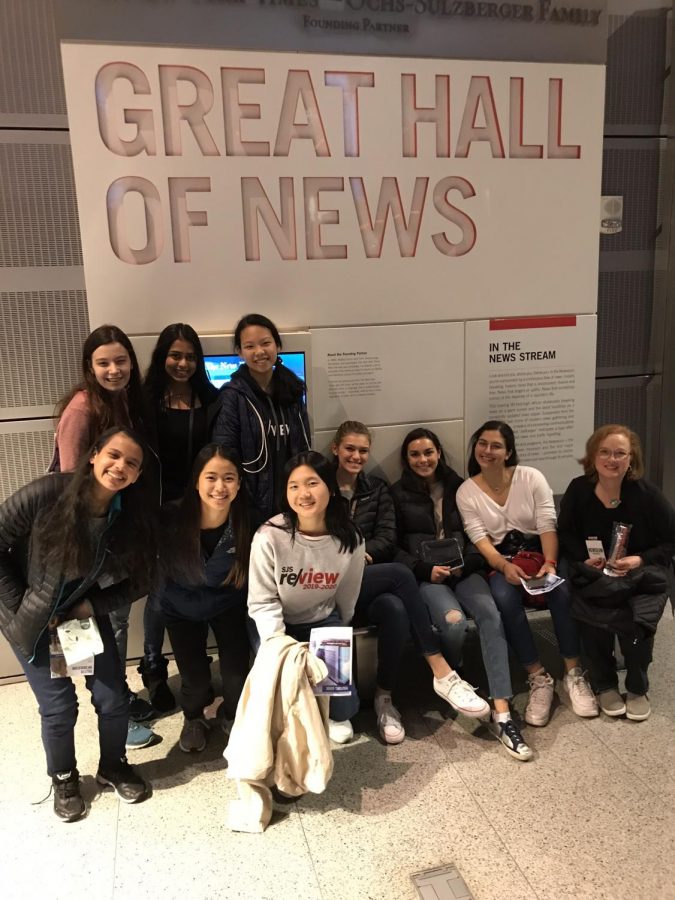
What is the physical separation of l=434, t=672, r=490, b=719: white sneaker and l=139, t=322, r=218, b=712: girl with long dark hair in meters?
1.31

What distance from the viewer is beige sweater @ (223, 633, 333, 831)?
Result: 96.3 inches

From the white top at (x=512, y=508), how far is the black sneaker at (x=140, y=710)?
1.76 m

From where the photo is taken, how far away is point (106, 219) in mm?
3293

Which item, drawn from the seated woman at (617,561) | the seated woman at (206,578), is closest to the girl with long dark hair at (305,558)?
the seated woman at (206,578)

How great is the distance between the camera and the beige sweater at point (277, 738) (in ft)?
8.03

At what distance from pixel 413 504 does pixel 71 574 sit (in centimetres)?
173

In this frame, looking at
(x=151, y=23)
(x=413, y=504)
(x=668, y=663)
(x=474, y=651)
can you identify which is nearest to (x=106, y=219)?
(x=151, y=23)

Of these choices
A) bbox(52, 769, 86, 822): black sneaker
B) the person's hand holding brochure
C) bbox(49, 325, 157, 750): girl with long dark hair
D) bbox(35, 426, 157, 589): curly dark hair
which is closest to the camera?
bbox(35, 426, 157, 589): curly dark hair

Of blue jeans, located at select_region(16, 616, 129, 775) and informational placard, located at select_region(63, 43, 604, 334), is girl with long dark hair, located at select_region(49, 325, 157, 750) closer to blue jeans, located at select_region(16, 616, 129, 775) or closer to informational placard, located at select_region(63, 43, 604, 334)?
blue jeans, located at select_region(16, 616, 129, 775)

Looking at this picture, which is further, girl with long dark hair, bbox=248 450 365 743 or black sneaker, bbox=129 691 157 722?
black sneaker, bbox=129 691 157 722

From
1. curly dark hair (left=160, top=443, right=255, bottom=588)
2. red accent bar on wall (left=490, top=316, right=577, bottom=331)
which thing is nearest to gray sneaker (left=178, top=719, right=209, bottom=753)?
curly dark hair (left=160, top=443, right=255, bottom=588)

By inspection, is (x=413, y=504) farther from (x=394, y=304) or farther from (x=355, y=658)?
(x=394, y=304)

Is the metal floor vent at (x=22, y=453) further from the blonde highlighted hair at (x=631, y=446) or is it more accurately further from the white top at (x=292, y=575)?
the blonde highlighted hair at (x=631, y=446)

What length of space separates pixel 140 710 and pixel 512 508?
2053mm
